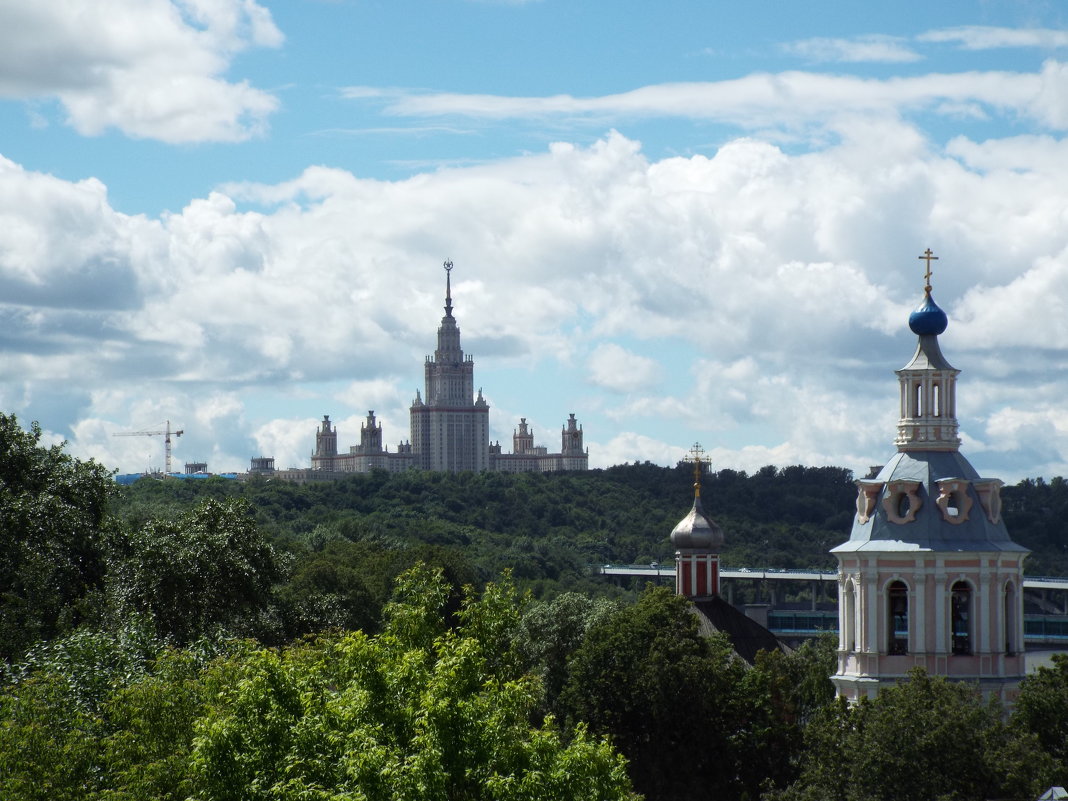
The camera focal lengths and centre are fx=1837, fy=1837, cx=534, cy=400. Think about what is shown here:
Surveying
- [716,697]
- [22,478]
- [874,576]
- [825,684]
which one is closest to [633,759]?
[716,697]

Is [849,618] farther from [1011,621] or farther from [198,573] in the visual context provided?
[198,573]

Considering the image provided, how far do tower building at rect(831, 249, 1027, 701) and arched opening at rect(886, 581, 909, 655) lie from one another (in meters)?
0.03

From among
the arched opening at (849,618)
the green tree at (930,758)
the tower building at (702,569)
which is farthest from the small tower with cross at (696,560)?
the green tree at (930,758)

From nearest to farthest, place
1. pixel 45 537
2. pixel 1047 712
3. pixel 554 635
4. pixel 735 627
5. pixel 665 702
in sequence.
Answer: pixel 1047 712
pixel 665 702
pixel 45 537
pixel 735 627
pixel 554 635

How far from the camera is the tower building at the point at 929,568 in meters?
46.6

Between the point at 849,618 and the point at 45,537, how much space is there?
959 inches

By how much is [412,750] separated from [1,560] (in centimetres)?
2703

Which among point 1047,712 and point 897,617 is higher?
point 897,617

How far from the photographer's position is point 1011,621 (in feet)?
157

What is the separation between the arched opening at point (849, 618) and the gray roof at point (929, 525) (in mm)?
1215

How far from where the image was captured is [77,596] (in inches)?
2253

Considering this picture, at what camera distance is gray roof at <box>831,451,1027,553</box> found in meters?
46.7

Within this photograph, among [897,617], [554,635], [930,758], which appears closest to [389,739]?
[930,758]

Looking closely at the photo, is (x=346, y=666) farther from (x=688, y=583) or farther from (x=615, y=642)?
(x=688, y=583)
